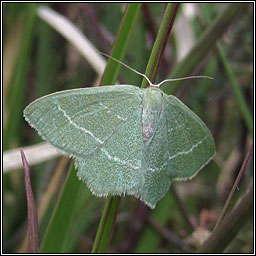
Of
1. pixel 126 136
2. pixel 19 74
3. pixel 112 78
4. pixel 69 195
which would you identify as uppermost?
pixel 112 78

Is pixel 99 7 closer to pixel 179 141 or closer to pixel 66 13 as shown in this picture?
pixel 66 13

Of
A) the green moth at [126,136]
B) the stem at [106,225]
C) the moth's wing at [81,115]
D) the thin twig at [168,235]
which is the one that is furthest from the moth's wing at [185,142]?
the thin twig at [168,235]

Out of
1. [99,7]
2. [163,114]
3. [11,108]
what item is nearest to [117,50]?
[163,114]

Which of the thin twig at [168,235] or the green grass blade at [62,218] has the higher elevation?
the green grass blade at [62,218]

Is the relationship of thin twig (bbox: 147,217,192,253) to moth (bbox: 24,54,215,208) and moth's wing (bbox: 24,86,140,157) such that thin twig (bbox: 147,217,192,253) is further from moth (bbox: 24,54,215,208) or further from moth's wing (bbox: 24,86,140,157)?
moth's wing (bbox: 24,86,140,157)

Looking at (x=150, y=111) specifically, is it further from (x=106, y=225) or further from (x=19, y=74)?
(x=19, y=74)

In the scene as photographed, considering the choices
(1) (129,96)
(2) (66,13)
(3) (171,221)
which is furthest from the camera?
(2) (66,13)

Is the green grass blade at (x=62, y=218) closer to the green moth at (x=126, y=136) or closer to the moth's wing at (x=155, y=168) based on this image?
the green moth at (x=126, y=136)

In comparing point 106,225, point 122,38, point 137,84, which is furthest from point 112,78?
point 137,84
